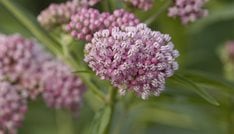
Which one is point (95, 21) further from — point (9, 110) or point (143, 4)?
point (9, 110)

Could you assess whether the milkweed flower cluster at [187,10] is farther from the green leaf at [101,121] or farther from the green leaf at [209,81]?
the green leaf at [101,121]

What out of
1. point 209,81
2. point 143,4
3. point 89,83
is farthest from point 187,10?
point 89,83

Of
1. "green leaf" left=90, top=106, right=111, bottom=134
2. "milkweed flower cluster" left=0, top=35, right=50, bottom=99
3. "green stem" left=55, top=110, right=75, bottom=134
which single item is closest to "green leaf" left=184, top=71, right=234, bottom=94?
"green leaf" left=90, top=106, right=111, bottom=134

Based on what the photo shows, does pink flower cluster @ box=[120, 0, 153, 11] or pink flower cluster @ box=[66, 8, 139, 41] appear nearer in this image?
pink flower cluster @ box=[66, 8, 139, 41]

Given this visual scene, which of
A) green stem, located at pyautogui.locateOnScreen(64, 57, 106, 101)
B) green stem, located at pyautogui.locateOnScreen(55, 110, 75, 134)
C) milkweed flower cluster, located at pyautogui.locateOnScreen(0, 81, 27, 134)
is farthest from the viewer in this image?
green stem, located at pyautogui.locateOnScreen(55, 110, 75, 134)

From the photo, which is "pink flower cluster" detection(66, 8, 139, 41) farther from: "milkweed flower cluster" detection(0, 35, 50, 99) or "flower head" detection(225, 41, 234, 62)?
"flower head" detection(225, 41, 234, 62)

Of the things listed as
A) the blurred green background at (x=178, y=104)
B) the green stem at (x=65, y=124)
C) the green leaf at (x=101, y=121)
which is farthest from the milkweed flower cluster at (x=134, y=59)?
the green stem at (x=65, y=124)
